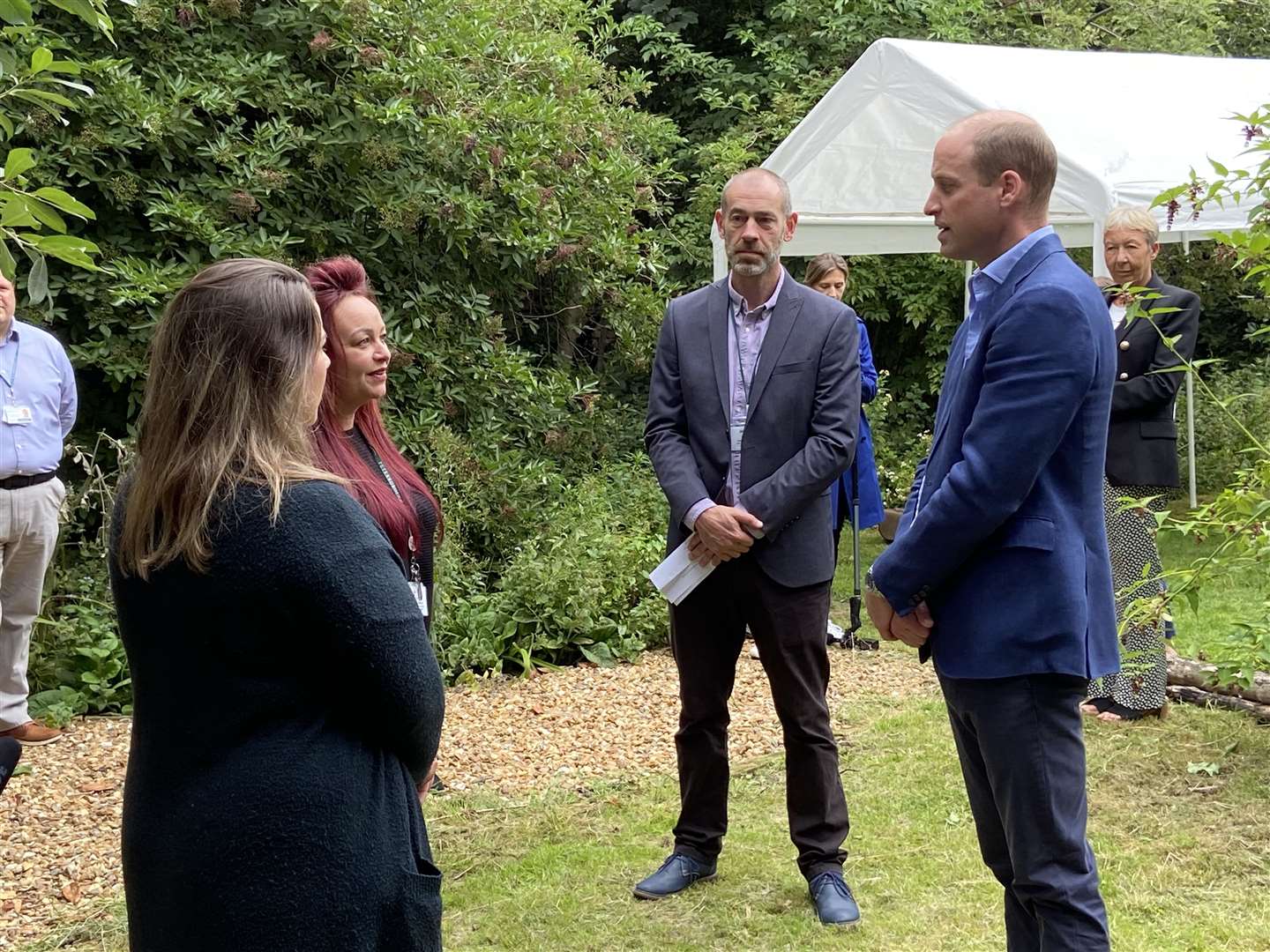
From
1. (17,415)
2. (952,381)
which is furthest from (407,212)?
(952,381)

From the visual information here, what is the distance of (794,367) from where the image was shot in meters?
3.93

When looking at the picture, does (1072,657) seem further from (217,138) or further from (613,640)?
(217,138)

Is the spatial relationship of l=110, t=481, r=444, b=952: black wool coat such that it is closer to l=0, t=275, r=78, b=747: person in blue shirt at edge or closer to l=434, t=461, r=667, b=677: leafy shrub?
l=0, t=275, r=78, b=747: person in blue shirt at edge

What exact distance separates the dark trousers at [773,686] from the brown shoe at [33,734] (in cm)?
340

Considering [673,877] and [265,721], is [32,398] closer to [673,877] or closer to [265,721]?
[673,877]

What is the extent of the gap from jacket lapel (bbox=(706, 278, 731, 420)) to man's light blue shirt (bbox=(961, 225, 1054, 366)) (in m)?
1.27

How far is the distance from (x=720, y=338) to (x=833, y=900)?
5.86ft

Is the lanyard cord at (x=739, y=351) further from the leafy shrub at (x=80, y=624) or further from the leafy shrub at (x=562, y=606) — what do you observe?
the leafy shrub at (x=80, y=624)

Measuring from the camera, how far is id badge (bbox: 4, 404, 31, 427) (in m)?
5.77

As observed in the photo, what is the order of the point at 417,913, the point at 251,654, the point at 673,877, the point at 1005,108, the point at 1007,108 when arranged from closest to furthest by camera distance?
the point at 251,654
the point at 417,913
the point at 673,877
the point at 1005,108
the point at 1007,108

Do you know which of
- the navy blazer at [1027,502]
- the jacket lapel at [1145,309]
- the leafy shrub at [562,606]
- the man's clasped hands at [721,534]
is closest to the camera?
the navy blazer at [1027,502]

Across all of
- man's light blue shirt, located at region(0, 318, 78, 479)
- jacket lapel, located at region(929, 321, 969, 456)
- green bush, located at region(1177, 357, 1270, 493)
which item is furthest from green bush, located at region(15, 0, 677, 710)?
green bush, located at region(1177, 357, 1270, 493)

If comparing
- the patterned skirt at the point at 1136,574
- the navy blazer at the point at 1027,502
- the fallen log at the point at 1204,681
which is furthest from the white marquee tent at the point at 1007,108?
the navy blazer at the point at 1027,502

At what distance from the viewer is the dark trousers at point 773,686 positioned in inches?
154
